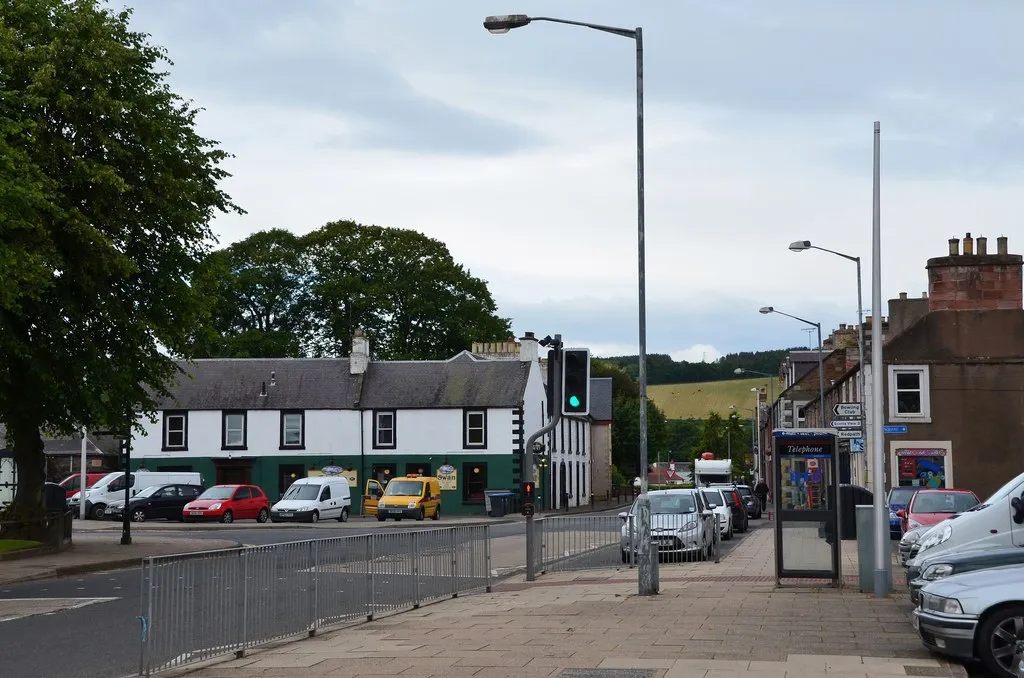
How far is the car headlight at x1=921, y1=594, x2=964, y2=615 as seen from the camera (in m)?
11.2

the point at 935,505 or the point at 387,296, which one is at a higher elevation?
the point at 387,296

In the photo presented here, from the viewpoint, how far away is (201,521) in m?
49.4

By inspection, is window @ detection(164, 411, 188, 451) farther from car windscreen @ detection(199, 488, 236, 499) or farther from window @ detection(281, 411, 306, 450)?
car windscreen @ detection(199, 488, 236, 499)

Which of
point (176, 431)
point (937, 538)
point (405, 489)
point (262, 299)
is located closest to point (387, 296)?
point (262, 299)

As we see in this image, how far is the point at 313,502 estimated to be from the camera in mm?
49625

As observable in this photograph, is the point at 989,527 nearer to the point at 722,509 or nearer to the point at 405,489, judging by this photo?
→ the point at 722,509

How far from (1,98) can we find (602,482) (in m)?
70.2

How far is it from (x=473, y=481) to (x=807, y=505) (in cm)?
4497

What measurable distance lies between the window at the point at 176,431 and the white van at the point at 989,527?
173 ft

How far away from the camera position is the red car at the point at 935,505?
1041 inches

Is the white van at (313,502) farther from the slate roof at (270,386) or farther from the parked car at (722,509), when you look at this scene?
the parked car at (722,509)

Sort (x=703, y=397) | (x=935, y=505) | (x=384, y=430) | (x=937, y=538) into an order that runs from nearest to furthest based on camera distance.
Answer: (x=937, y=538) < (x=935, y=505) < (x=384, y=430) < (x=703, y=397)

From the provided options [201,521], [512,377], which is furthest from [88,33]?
[512,377]

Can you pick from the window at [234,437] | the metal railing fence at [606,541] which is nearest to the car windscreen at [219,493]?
the window at [234,437]
